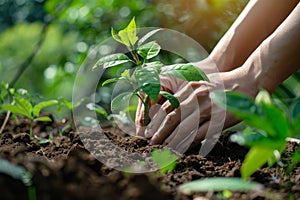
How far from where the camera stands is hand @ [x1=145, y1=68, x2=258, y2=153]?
1605 mm

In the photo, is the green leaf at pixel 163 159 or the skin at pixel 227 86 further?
the skin at pixel 227 86

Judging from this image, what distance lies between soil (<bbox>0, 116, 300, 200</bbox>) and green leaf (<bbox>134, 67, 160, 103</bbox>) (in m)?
0.19

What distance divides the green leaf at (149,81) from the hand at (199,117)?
10.2 inches

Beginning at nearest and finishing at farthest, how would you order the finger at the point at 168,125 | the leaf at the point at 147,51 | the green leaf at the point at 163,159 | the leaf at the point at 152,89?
1. the green leaf at the point at 163,159
2. the leaf at the point at 152,89
3. the leaf at the point at 147,51
4. the finger at the point at 168,125

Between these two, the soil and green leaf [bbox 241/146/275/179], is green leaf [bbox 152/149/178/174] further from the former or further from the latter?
green leaf [bbox 241/146/275/179]

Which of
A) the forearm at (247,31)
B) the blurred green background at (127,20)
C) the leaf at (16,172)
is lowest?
the blurred green background at (127,20)

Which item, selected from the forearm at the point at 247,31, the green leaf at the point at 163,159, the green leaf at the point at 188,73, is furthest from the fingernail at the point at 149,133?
the green leaf at the point at 163,159

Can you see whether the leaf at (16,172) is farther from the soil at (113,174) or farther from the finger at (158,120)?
the finger at (158,120)

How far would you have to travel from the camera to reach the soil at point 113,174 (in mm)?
772

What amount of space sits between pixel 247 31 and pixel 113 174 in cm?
105

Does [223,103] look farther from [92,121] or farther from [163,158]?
[92,121]

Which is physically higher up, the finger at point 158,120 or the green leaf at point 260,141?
the green leaf at point 260,141

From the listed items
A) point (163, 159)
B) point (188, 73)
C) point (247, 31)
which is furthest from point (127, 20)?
point (163, 159)

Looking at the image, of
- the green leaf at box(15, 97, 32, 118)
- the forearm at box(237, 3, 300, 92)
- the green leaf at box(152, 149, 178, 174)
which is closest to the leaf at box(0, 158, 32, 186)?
the green leaf at box(152, 149, 178, 174)
